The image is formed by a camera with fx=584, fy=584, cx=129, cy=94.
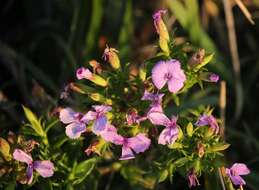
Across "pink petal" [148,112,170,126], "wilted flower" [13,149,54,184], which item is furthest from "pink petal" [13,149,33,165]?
"pink petal" [148,112,170,126]

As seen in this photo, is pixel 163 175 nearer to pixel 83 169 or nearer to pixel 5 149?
pixel 83 169

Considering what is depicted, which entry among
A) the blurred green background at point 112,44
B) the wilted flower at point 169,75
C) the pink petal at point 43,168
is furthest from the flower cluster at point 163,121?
the blurred green background at point 112,44

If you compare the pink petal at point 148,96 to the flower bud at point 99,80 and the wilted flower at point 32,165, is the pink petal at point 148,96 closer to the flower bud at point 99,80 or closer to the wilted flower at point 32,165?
the flower bud at point 99,80

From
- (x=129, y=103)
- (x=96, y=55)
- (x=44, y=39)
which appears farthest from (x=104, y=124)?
(x=44, y=39)

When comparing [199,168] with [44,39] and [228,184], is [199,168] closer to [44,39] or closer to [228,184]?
[228,184]

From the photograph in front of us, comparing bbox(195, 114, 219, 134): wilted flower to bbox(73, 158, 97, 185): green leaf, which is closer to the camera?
bbox(195, 114, 219, 134): wilted flower

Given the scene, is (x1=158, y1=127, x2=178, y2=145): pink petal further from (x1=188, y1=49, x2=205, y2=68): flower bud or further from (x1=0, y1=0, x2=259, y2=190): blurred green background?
(x1=0, y1=0, x2=259, y2=190): blurred green background
